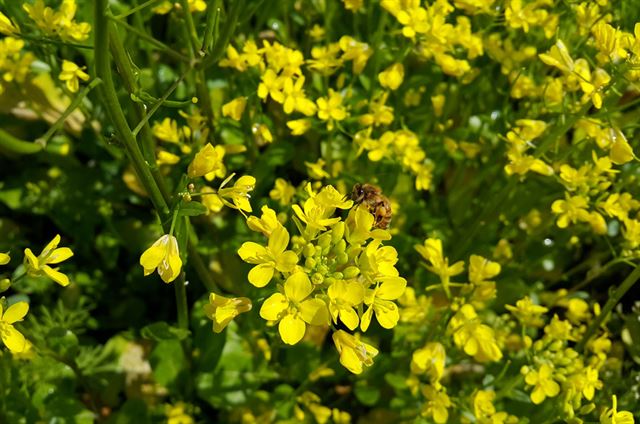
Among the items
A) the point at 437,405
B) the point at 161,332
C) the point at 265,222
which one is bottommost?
the point at 437,405

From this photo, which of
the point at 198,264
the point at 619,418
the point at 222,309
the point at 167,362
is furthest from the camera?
the point at 167,362

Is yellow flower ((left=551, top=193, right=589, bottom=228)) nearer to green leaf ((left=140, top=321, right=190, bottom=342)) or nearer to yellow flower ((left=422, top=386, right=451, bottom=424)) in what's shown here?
yellow flower ((left=422, top=386, right=451, bottom=424))

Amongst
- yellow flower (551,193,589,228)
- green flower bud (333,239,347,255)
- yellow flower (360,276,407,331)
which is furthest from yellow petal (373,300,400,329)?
yellow flower (551,193,589,228)

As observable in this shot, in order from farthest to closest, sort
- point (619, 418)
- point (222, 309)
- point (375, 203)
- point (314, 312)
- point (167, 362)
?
point (167, 362)
point (375, 203)
point (619, 418)
point (222, 309)
point (314, 312)

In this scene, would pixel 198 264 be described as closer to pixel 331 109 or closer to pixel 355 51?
pixel 331 109

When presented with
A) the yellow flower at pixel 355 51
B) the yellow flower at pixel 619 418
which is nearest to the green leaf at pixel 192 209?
the yellow flower at pixel 355 51

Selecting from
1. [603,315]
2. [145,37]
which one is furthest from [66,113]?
[603,315]

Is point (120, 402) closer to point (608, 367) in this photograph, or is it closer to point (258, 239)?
point (258, 239)
